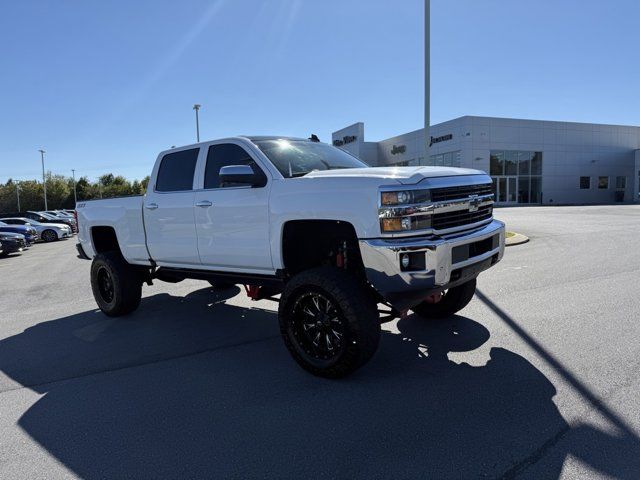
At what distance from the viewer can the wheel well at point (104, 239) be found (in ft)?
22.8

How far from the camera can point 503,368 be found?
13.4 feet

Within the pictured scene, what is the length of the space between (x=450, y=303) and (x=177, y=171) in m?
3.63

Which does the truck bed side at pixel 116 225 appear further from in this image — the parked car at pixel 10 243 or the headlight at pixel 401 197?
the parked car at pixel 10 243

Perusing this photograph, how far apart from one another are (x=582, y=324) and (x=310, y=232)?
10.8 ft

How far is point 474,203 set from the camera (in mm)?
4324

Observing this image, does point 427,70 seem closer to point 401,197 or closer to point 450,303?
point 450,303

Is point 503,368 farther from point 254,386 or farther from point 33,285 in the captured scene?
point 33,285

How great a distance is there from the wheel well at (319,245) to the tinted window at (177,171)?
1.68 m

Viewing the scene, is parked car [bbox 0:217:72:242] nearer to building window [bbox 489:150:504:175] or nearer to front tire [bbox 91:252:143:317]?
front tire [bbox 91:252:143:317]

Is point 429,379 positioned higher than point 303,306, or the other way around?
point 303,306

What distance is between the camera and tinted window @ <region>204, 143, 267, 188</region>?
4.93m

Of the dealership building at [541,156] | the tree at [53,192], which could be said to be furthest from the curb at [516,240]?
the tree at [53,192]

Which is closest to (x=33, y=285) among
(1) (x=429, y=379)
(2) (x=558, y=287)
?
(1) (x=429, y=379)

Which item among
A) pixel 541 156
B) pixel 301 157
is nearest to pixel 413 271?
pixel 301 157
